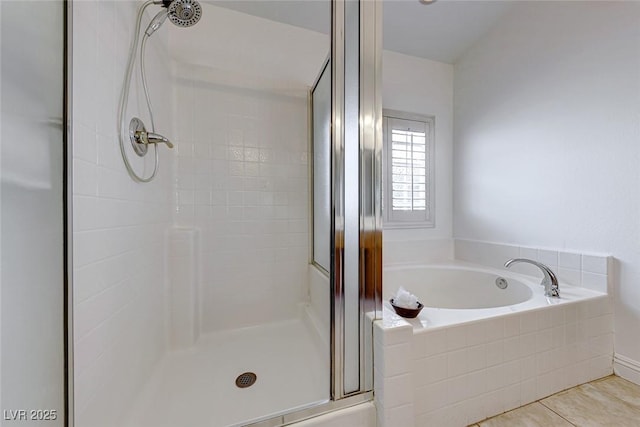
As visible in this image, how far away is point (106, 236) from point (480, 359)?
1524 mm

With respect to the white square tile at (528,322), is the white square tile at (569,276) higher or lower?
higher

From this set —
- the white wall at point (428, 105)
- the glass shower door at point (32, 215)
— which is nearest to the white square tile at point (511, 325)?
the white wall at point (428, 105)

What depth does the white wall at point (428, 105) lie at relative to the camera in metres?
2.13

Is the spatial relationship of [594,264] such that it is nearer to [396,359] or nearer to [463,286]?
[463,286]

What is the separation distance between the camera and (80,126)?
0.75 meters

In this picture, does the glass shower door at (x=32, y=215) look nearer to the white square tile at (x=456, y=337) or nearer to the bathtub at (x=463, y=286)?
the white square tile at (x=456, y=337)

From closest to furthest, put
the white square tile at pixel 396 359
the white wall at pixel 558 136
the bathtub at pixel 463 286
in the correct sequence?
the white square tile at pixel 396 359 → the white wall at pixel 558 136 → the bathtub at pixel 463 286

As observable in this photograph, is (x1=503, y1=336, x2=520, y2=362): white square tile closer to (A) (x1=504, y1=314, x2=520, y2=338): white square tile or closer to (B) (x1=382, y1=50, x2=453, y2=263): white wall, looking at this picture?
(A) (x1=504, y1=314, x2=520, y2=338): white square tile

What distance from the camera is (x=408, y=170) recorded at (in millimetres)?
2168

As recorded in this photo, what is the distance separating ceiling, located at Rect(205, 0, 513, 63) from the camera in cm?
168

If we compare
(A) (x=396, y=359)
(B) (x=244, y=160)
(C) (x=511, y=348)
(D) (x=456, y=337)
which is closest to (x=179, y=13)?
(B) (x=244, y=160)

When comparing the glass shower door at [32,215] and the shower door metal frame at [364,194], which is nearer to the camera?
the glass shower door at [32,215]

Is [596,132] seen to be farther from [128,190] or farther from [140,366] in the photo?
[140,366]

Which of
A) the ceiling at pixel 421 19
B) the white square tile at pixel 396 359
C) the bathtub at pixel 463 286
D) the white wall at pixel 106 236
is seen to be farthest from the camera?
the ceiling at pixel 421 19
